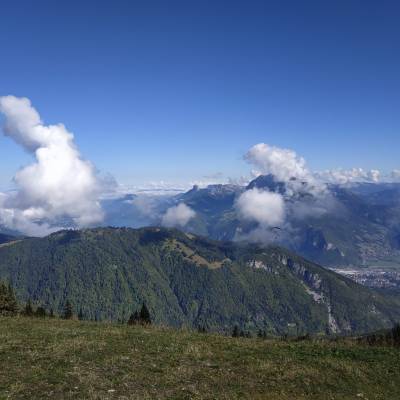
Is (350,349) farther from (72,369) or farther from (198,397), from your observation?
(72,369)

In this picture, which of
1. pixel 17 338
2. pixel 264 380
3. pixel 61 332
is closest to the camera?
pixel 264 380

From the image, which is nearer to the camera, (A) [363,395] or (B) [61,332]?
(A) [363,395]

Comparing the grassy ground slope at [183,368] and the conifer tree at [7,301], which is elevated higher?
the grassy ground slope at [183,368]

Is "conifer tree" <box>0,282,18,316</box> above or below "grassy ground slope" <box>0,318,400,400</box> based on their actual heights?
below

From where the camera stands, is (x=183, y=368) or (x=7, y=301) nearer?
(x=183, y=368)

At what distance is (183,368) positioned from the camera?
22172mm

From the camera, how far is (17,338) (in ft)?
91.6

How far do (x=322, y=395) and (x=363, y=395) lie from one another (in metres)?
2.10

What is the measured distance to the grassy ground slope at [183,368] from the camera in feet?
62.4

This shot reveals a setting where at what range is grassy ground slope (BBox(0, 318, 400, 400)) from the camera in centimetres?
1903

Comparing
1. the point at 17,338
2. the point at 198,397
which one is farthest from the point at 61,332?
the point at 198,397

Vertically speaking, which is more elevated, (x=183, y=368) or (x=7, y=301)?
(x=183, y=368)

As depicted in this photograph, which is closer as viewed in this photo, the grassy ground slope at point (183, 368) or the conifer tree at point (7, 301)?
the grassy ground slope at point (183, 368)

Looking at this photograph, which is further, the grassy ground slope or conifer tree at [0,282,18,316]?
conifer tree at [0,282,18,316]
